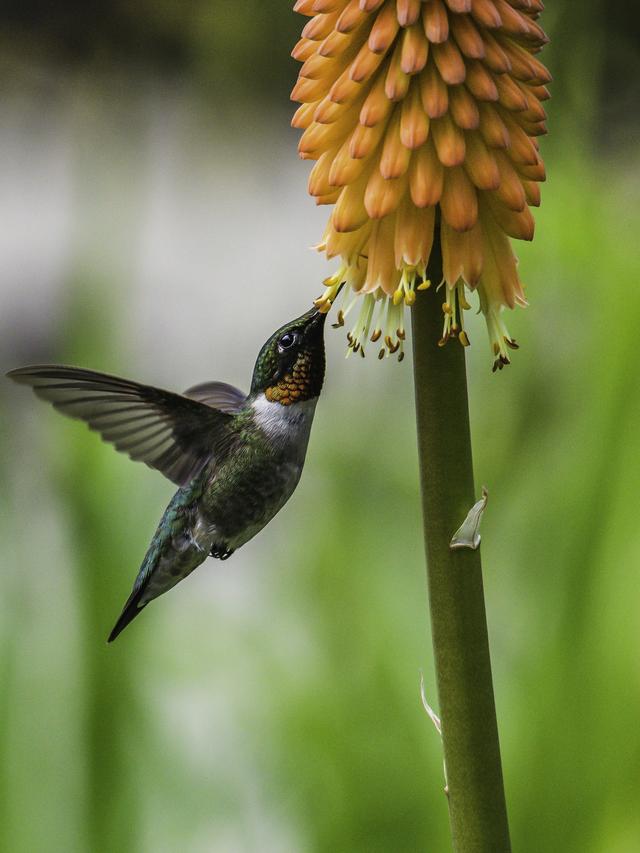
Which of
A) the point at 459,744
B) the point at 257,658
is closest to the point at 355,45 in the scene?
the point at 459,744

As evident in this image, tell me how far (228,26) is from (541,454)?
85.5 inches

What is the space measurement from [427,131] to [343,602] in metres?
1.71

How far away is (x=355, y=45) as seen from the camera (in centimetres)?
136

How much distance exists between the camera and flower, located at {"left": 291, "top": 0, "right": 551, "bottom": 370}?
1.25 meters

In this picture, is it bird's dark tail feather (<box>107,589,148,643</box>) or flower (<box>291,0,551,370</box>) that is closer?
flower (<box>291,0,551,370</box>)

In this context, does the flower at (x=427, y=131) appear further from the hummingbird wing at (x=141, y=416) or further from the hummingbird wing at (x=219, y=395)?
the hummingbird wing at (x=219, y=395)

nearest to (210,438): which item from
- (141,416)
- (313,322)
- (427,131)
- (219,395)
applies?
(141,416)

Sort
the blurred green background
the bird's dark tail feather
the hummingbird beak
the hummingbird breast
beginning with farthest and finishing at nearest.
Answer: the blurred green background, the bird's dark tail feather, the hummingbird breast, the hummingbird beak

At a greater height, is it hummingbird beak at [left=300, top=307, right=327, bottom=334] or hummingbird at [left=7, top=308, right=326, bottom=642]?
hummingbird beak at [left=300, top=307, right=327, bottom=334]

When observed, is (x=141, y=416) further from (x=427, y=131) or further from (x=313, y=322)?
(x=427, y=131)

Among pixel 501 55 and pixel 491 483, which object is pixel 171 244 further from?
pixel 501 55

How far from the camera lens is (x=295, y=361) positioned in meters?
1.74

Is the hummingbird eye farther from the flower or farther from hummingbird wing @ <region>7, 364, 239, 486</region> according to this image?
the flower

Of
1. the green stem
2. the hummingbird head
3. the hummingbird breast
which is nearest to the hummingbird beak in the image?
the hummingbird head
